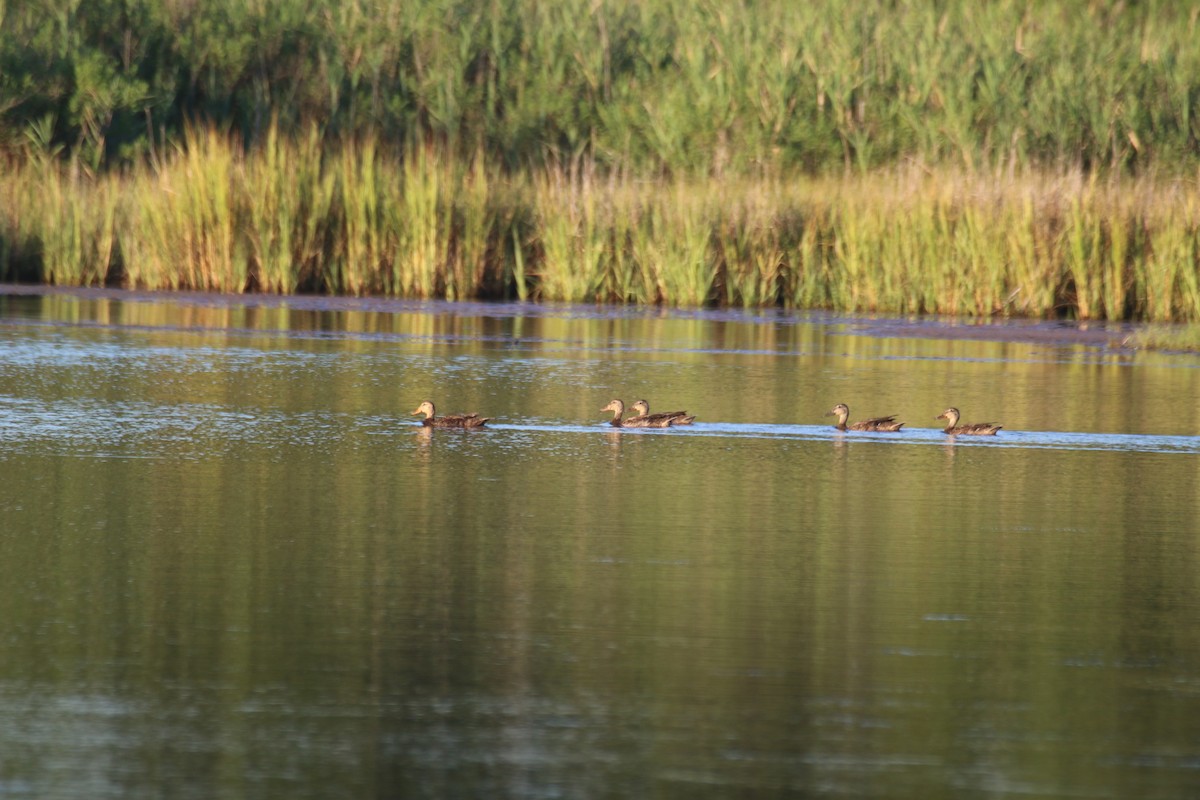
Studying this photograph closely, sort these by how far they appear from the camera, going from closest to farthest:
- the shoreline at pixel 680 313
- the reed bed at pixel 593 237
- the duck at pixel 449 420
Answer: the duck at pixel 449 420 → the shoreline at pixel 680 313 → the reed bed at pixel 593 237

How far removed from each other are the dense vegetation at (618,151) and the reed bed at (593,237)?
0.12ft

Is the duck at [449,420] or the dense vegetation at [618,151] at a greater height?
the dense vegetation at [618,151]

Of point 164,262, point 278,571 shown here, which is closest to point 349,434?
point 278,571

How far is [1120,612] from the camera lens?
7.64 m

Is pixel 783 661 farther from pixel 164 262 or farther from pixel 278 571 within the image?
pixel 164 262

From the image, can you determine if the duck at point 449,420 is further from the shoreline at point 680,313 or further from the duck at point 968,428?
the shoreline at point 680,313

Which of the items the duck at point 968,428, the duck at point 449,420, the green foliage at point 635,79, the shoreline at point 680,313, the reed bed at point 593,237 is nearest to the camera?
the duck at point 449,420

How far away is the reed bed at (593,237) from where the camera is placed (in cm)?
2167

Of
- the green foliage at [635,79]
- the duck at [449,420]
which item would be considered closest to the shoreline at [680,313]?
the green foliage at [635,79]

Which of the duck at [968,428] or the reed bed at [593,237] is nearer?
the duck at [968,428]

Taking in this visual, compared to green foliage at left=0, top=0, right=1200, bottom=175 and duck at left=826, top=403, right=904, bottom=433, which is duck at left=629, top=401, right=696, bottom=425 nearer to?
duck at left=826, top=403, right=904, bottom=433

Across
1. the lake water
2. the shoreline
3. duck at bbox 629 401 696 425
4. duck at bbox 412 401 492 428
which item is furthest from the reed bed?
duck at bbox 412 401 492 428

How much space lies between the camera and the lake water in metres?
5.71

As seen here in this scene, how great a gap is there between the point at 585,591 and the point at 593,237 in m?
15.3
